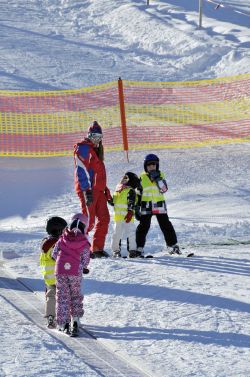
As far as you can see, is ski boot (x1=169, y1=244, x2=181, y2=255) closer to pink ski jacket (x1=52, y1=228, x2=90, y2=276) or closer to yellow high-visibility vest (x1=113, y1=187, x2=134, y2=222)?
yellow high-visibility vest (x1=113, y1=187, x2=134, y2=222)

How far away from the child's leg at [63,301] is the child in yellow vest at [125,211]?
3.05 metres

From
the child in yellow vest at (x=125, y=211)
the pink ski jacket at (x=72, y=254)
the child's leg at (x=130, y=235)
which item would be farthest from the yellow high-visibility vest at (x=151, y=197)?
the pink ski jacket at (x=72, y=254)

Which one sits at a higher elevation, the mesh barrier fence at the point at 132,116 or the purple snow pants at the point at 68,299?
the mesh barrier fence at the point at 132,116

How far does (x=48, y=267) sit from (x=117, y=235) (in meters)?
2.67

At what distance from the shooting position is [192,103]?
18578mm

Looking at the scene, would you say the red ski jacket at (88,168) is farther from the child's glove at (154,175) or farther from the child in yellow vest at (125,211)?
the child's glove at (154,175)

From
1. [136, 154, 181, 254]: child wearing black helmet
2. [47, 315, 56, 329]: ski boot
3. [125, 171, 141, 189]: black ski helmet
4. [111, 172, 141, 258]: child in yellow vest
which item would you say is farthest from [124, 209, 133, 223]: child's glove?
[47, 315, 56, 329]: ski boot

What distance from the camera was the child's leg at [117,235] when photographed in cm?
1145

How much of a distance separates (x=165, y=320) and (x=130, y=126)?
9862mm

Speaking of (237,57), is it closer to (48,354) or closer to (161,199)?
(161,199)

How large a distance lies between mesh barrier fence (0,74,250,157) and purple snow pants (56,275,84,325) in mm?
8540

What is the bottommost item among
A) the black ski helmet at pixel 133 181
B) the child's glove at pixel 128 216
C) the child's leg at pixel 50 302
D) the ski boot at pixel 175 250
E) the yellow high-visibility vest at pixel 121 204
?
the child's leg at pixel 50 302

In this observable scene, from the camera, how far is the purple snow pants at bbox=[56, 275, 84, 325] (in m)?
8.41

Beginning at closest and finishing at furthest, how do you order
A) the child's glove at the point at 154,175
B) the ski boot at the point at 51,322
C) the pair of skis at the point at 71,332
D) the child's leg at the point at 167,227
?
the pair of skis at the point at 71,332 < the ski boot at the point at 51,322 < the child's glove at the point at 154,175 < the child's leg at the point at 167,227
